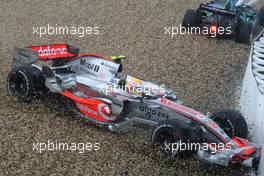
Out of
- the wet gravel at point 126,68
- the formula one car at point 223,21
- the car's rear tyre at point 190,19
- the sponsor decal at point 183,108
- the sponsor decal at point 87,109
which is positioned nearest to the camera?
the wet gravel at point 126,68

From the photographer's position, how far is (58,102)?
8.51 metres

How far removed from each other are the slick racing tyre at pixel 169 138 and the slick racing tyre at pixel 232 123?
1.14m

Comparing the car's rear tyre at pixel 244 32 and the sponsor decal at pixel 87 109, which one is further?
the car's rear tyre at pixel 244 32

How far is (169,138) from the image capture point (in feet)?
22.3

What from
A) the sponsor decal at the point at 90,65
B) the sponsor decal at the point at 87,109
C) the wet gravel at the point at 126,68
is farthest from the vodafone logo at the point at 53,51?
the sponsor decal at the point at 87,109

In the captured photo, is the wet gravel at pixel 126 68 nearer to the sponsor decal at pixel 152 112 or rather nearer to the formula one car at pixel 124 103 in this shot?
the formula one car at pixel 124 103

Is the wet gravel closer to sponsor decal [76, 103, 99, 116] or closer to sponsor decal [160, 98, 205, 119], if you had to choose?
sponsor decal [76, 103, 99, 116]

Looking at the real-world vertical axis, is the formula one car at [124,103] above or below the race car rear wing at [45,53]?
below

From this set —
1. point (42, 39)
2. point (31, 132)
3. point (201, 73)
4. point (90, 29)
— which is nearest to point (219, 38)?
point (201, 73)

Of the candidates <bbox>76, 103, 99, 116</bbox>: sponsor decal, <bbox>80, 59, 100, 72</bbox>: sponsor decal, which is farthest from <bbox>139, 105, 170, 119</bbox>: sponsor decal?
<bbox>80, 59, 100, 72</bbox>: sponsor decal

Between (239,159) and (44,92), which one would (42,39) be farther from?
(239,159)

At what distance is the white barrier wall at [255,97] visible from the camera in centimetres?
726

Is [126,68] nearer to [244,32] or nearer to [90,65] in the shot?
[90,65]

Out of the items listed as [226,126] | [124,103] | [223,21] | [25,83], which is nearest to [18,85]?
[25,83]
